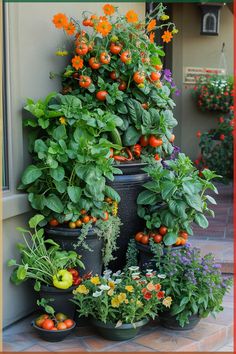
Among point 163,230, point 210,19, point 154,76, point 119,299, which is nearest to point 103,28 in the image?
point 154,76

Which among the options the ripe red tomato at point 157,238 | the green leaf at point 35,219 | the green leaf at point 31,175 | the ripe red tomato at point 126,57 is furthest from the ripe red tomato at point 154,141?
the green leaf at point 35,219

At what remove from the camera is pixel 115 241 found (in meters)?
3.45

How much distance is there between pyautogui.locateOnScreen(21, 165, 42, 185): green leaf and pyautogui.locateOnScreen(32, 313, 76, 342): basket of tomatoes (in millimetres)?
773

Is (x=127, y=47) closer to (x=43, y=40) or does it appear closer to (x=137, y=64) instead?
(x=137, y=64)

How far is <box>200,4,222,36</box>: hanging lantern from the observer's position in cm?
725

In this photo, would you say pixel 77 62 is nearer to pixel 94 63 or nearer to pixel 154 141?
pixel 94 63

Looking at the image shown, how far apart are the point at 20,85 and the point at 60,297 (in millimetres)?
1281

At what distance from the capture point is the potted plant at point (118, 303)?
9.30 ft

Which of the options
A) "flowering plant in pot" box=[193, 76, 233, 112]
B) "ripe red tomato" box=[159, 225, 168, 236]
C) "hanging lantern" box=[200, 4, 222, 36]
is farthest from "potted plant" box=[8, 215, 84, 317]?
"hanging lantern" box=[200, 4, 222, 36]

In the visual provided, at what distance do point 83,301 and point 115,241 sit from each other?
613 millimetres

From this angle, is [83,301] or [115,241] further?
[115,241]

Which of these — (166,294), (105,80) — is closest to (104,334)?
(166,294)

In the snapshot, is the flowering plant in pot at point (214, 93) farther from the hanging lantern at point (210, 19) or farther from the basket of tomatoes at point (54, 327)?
the basket of tomatoes at point (54, 327)

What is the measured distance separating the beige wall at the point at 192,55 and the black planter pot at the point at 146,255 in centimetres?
436
